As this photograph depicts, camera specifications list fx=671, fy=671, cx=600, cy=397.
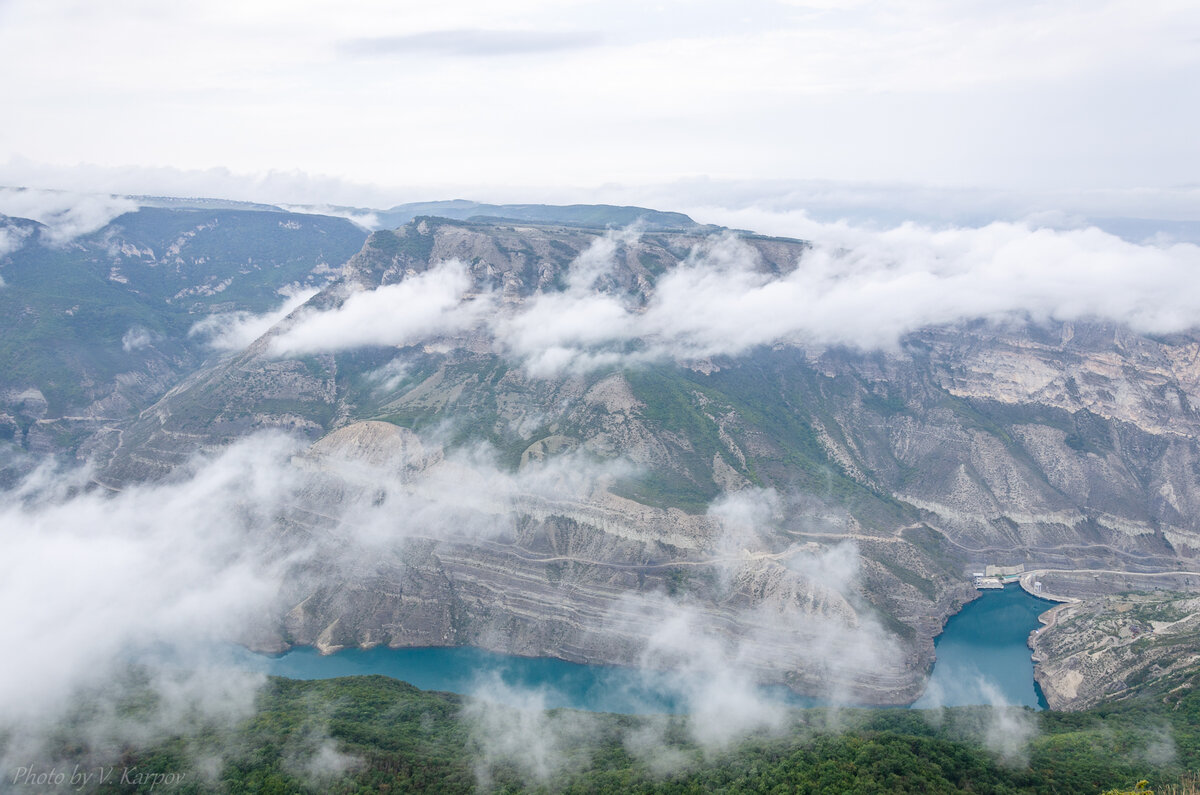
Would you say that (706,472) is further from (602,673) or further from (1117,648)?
(1117,648)

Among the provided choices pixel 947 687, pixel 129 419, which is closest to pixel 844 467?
pixel 947 687

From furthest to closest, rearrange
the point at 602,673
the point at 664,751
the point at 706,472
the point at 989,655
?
the point at 706,472
the point at 989,655
the point at 602,673
the point at 664,751

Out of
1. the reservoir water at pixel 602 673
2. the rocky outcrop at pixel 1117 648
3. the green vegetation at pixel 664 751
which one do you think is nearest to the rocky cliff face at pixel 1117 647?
the rocky outcrop at pixel 1117 648

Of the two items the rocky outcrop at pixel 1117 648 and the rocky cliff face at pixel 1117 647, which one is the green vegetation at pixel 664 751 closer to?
the rocky cliff face at pixel 1117 647

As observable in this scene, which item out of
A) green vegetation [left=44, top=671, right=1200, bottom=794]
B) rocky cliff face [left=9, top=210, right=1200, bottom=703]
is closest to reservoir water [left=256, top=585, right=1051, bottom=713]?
rocky cliff face [left=9, top=210, right=1200, bottom=703]

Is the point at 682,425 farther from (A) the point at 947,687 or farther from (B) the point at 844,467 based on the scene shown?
(A) the point at 947,687

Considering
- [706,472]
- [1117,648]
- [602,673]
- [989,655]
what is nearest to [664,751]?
[602,673]
